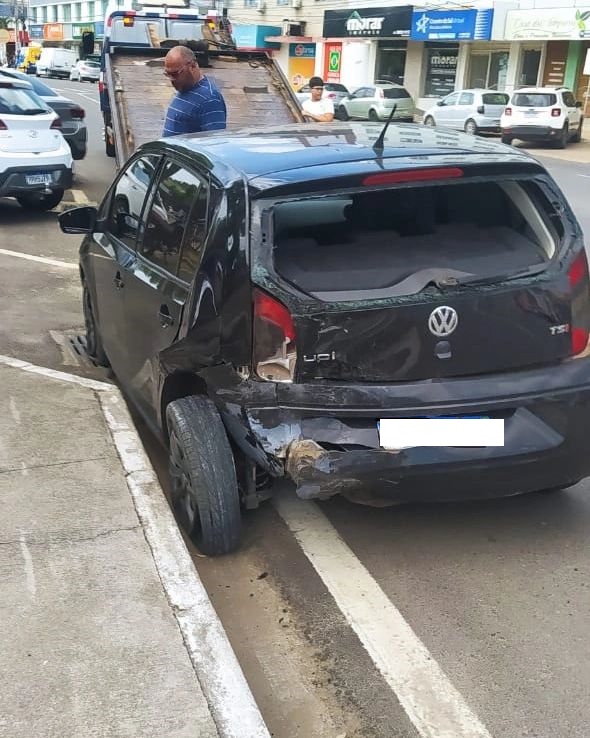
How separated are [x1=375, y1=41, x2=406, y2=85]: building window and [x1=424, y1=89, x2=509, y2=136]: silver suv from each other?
42.5 feet

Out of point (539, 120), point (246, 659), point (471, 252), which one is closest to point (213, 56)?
point (471, 252)

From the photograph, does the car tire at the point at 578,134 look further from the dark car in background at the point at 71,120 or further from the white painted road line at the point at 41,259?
the white painted road line at the point at 41,259

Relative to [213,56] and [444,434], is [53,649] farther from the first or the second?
[213,56]

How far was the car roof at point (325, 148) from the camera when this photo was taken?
11.4 feet

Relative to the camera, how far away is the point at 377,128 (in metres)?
4.27

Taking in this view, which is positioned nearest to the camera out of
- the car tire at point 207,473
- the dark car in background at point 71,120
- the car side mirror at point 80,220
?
the car tire at point 207,473

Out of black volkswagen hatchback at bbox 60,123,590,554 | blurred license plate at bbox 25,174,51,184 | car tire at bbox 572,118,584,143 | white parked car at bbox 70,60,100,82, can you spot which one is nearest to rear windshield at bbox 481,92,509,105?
car tire at bbox 572,118,584,143

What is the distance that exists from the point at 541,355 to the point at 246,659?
1.66m

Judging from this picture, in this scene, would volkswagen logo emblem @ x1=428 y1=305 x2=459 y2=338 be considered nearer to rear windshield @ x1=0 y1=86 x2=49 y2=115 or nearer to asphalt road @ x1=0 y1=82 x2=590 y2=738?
asphalt road @ x1=0 y1=82 x2=590 y2=738

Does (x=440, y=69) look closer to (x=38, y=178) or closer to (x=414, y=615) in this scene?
(x=38, y=178)

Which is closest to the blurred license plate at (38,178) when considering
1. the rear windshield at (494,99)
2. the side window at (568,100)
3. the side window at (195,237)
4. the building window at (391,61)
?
the side window at (195,237)

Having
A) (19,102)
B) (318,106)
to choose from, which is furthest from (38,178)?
(318,106)

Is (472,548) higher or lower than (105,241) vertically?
lower

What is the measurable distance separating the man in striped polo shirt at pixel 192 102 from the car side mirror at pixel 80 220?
7.02 ft
